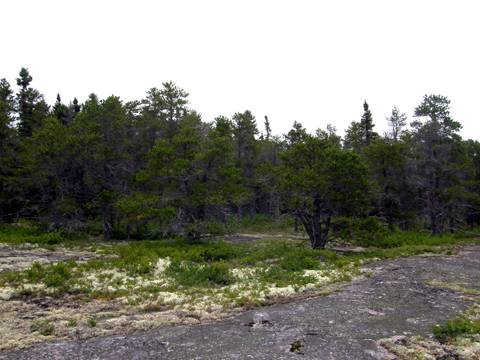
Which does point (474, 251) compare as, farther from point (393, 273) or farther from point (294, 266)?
point (294, 266)

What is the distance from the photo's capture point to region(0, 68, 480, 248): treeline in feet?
60.4

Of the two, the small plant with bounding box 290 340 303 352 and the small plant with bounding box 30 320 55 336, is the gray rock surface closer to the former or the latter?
the small plant with bounding box 290 340 303 352

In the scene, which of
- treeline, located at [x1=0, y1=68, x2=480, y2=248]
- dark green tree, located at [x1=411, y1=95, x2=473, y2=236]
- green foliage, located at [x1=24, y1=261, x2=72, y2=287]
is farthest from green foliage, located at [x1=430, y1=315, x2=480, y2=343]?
dark green tree, located at [x1=411, y1=95, x2=473, y2=236]

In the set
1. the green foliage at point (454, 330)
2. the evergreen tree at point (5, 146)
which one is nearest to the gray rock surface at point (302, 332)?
the green foliage at point (454, 330)

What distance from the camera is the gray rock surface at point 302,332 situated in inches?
246

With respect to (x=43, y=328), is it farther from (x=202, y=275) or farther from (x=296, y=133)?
(x=296, y=133)

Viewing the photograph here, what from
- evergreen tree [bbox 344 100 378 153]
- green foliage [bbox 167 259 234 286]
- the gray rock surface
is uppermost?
evergreen tree [bbox 344 100 378 153]

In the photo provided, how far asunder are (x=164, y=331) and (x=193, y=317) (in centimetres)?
115

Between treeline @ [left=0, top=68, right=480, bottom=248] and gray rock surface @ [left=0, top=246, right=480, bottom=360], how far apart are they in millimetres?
7934

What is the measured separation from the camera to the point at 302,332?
7402 millimetres

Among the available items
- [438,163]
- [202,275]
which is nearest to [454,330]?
[202,275]

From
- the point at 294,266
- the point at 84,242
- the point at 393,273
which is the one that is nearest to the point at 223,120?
the point at 84,242

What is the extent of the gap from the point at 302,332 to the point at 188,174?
16.2 m

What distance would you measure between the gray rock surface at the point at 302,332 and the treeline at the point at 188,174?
7934 millimetres
